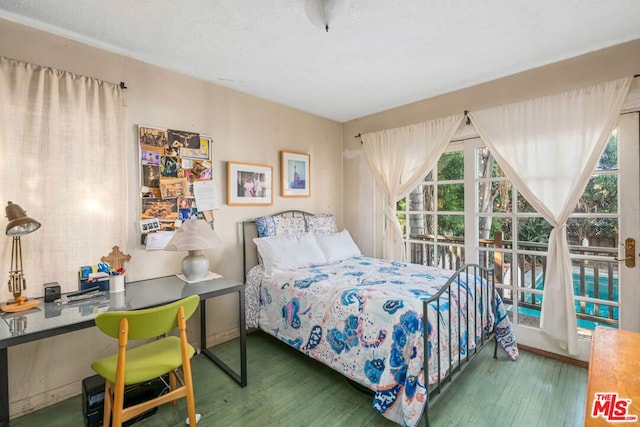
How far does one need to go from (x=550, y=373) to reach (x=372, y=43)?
2.82m

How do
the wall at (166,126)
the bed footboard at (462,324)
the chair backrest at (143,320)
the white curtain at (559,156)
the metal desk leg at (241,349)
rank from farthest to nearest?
the white curtain at (559,156) < the metal desk leg at (241,349) < the wall at (166,126) < the bed footboard at (462,324) < the chair backrest at (143,320)

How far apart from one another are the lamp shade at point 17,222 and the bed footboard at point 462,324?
2.22m

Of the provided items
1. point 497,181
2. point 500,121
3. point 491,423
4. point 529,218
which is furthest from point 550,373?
point 500,121

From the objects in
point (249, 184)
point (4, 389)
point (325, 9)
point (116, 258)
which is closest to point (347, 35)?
point (325, 9)

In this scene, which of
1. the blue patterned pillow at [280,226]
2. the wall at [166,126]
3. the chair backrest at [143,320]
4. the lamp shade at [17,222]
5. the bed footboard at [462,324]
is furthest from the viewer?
the blue patterned pillow at [280,226]

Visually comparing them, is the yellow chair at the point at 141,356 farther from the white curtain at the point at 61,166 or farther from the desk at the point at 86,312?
the white curtain at the point at 61,166

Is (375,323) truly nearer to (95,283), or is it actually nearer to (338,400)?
(338,400)

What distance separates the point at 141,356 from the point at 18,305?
75 cm

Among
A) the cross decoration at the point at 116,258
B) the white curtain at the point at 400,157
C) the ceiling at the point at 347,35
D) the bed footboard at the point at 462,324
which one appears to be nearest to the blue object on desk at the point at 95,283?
the cross decoration at the point at 116,258

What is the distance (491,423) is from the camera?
180cm

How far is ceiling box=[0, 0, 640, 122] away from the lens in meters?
1.78

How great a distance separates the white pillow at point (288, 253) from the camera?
9.09 feet

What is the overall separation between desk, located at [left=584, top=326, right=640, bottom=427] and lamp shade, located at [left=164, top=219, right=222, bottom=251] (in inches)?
83.2

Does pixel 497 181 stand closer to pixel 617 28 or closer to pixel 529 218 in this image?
pixel 529 218
